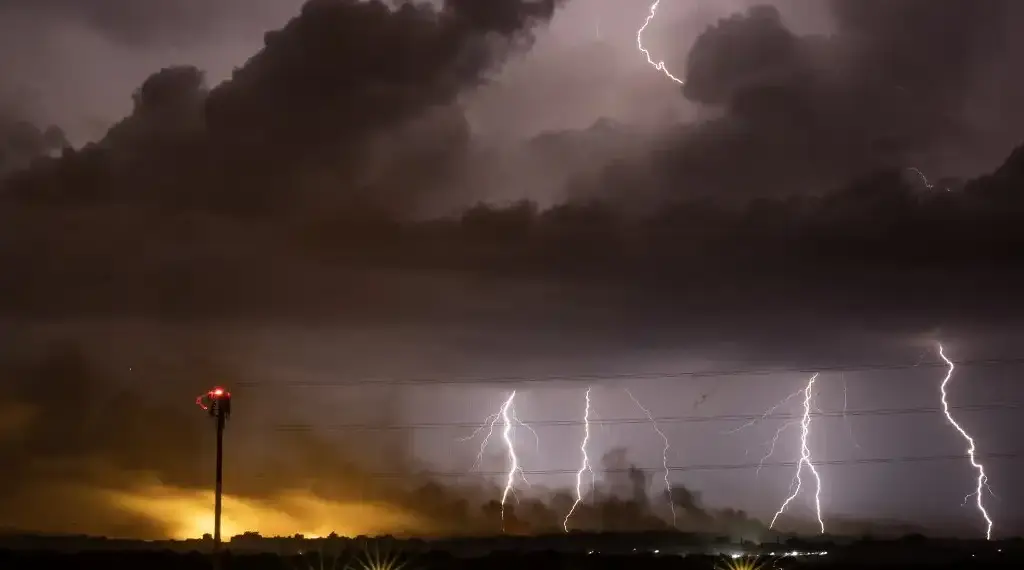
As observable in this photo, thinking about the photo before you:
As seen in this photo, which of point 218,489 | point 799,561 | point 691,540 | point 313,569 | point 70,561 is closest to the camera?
point 218,489

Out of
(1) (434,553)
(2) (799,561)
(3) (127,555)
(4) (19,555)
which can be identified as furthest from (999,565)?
(4) (19,555)

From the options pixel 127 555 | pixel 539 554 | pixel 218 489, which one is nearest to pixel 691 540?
pixel 539 554

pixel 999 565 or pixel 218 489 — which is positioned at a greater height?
pixel 218 489

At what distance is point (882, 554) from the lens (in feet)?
330

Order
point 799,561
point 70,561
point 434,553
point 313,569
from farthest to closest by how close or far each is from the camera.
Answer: point 434,553 < point 70,561 < point 799,561 < point 313,569

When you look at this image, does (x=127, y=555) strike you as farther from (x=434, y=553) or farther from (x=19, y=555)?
(x=434, y=553)

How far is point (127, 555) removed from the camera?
8600 cm

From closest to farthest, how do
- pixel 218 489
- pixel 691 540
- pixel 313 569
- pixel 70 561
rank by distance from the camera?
pixel 218 489, pixel 313 569, pixel 70 561, pixel 691 540

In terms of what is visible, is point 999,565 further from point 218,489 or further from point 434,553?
point 218,489

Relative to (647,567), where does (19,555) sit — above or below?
above

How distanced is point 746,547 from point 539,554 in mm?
27187

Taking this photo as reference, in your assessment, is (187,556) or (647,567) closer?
(647,567)

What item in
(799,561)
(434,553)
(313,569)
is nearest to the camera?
(313,569)

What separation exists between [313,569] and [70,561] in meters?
21.2
